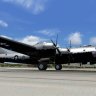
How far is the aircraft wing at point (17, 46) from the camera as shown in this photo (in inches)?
1403

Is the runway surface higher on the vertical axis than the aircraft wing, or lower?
lower

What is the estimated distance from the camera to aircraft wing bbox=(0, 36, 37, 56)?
35.6m

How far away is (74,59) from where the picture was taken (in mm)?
35719

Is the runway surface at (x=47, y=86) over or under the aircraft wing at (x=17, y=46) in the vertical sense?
under

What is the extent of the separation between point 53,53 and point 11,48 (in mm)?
5182

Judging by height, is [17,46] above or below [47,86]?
above

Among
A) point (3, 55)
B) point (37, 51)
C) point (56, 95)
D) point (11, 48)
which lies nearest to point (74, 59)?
point (37, 51)

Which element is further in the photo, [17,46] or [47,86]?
[17,46]

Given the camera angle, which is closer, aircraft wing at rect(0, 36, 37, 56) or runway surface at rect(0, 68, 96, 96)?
runway surface at rect(0, 68, 96, 96)

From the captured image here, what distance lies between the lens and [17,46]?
119 ft

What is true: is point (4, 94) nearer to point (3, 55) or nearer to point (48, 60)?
point (48, 60)

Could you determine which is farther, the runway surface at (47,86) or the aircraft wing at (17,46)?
the aircraft wing at (17,46)

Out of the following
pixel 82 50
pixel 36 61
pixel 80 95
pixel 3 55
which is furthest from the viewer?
pixel 3 55

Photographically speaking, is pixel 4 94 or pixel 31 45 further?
pixel 31 45
